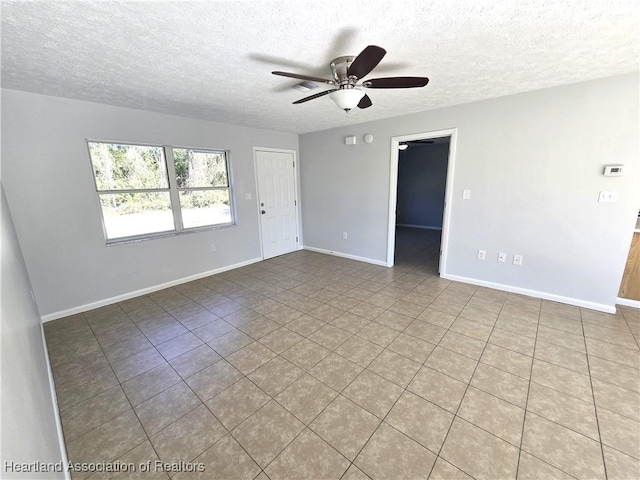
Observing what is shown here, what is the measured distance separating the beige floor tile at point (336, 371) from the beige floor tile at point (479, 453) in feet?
2.37

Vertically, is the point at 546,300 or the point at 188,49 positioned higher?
the point at 188,49

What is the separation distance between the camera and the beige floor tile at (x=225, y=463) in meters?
1.38

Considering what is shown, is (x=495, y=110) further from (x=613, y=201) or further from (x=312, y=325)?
(x=312, y=325)

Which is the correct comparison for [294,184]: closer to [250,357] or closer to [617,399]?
[250,357]

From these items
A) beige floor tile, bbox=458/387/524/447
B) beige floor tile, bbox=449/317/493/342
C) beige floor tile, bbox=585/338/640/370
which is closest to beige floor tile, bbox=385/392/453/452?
beige floor tile, bbox=458/387/524/447

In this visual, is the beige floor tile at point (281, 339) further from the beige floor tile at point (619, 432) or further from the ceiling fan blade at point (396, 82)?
the ceiling fan blade at point (396, 82)

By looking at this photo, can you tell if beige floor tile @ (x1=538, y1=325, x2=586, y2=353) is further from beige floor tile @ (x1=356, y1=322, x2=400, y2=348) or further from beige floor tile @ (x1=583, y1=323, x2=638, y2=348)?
beige floor tile @ (x1=356, y1=322, x2=400, y2=348)

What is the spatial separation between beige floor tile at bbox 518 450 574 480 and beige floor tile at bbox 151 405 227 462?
168 centimetres

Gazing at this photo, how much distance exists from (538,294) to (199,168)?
4.97 metres

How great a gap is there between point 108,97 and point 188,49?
5.33ft

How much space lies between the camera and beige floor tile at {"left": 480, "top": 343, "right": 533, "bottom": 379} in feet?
6.75

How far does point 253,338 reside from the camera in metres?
2.55

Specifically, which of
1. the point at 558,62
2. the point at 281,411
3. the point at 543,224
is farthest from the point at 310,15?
the point at 543,224

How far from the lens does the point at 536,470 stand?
1365 millimetres
